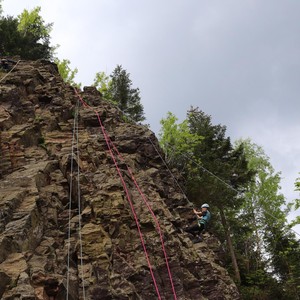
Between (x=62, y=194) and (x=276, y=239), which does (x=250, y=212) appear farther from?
(x=62, y=194)

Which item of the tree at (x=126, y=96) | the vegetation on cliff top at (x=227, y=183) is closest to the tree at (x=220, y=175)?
the vegetation on cliff top at (x=227, y=183)

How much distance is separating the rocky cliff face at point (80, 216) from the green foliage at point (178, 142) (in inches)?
359

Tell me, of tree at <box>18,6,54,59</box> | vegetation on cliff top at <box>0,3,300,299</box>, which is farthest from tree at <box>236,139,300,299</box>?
tree at <box>18,6,54,59</box>

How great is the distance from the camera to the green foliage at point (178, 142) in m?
24.1

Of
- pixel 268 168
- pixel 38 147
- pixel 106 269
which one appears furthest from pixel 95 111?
pixel 268 168

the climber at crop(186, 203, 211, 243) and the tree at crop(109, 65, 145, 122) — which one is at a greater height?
the tree at crop(109, 65, 145, 122)

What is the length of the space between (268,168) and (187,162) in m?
10.1

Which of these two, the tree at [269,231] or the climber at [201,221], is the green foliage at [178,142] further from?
the climber at [201,221]

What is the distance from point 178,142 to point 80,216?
17.1 meters

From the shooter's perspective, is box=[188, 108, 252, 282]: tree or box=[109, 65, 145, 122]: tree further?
box=[109, 65, 145, 122]: tree

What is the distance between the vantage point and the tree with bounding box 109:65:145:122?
28391 mm

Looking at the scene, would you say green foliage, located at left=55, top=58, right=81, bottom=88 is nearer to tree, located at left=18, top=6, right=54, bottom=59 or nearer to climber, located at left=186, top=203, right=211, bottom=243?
tree, located at left=18, top=6, right=54, bottom=59

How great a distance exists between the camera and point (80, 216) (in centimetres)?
877

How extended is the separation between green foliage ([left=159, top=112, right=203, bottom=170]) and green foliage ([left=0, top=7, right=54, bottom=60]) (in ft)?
32.5
